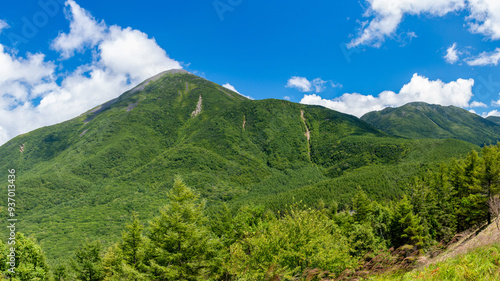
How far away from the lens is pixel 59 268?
3247 cm

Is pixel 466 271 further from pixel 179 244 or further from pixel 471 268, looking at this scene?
pixel 179 244

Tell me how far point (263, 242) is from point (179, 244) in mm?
5235

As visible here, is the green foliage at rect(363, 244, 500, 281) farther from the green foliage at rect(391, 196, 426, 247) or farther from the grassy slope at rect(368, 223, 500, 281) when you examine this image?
the green foliage at rect(391, 196, 426, 247)

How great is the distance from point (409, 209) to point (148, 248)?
102ft

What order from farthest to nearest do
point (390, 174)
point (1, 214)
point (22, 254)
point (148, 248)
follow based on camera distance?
point (1, 214)
point (390, 174)
point (22, 254)
point (148, 248)

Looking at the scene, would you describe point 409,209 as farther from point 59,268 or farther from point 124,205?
point 124,205

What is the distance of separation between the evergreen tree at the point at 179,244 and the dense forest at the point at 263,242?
0.19 ft

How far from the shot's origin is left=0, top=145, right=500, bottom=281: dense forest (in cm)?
1280

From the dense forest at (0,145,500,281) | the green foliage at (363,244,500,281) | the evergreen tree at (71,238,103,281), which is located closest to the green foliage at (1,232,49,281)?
the dense forest at (0,145,500,281)

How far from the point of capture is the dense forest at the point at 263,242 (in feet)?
42.0

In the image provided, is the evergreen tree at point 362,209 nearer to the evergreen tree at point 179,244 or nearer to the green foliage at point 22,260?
the evergreen tree at point 179,244

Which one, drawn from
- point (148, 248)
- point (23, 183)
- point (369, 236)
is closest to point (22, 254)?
point (148, 248)

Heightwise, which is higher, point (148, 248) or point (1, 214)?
point (1, 214)

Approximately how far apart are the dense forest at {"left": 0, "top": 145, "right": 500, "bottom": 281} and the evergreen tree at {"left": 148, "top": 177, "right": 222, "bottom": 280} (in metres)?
0.06
